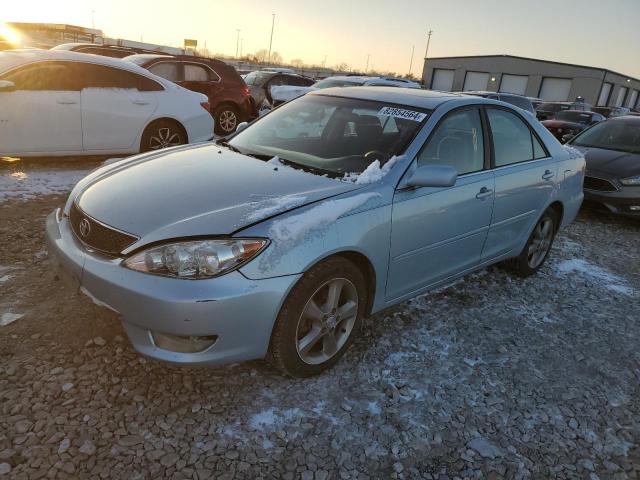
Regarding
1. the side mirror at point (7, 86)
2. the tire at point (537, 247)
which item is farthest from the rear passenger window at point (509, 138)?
→ the side mirror at point (7, 86)

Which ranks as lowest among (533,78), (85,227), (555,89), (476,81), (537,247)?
(537,247)

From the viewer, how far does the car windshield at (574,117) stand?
16.5 metres

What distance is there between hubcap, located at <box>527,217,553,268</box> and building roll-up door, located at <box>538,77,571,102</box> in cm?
4725

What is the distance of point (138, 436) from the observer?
89.0 inches

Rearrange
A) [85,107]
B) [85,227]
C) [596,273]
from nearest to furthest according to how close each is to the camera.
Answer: [85,227] < [596,273] < [85,107]

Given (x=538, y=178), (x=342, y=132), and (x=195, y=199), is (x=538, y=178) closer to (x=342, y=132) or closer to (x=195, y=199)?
(x=342, y=132)

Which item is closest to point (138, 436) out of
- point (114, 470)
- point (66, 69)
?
point (114, 470)

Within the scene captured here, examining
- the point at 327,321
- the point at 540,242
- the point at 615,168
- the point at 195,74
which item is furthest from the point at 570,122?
the point at 327,321

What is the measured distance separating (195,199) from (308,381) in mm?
1202

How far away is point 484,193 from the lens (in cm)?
358

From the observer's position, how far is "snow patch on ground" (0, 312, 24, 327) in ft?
9.75

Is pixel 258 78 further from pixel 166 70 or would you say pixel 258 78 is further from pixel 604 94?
pixel 604 94

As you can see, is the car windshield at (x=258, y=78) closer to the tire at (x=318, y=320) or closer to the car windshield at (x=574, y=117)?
the car windshield at (x=574, y=117)

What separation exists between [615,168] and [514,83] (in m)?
45.9
